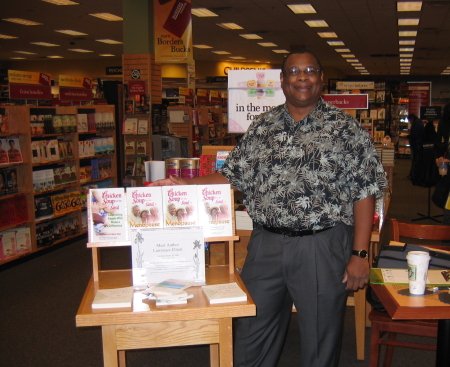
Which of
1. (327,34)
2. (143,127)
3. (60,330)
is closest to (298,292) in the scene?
(60,330)

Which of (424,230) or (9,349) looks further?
(9,349)

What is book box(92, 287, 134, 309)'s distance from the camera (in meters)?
1.84

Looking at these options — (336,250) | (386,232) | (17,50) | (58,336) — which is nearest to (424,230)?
(336,250)

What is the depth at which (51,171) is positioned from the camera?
19.6 ft

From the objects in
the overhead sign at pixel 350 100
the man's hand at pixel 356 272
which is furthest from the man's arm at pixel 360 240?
the overhead sign at pixel 350 100

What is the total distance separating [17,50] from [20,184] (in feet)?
42.6

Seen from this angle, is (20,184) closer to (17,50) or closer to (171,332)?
(171,332)

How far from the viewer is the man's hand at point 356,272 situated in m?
1.99

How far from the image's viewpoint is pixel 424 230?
2941 mm

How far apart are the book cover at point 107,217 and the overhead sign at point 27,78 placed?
4.28 m

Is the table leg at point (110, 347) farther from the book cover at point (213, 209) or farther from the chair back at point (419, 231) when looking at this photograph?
the chair back at point (419, 231)

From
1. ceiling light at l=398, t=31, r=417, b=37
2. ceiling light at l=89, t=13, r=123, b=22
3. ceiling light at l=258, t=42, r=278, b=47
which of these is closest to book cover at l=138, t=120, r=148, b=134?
ceiling light at l=89, t=13, r=123, b=22

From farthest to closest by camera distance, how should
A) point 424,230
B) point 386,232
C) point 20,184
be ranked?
point 386,232 < point 20,184 < point 424,230

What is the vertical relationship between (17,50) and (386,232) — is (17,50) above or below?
above
